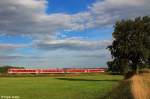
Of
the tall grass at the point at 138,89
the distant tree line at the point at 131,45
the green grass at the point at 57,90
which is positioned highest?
the distant tree line at the point at 131,45

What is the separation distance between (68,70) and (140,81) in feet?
407

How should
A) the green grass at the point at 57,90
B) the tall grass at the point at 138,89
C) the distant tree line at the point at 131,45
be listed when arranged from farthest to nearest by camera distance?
the distant tree line at the point at 131,45
the green grass at the point at 57,90
the tall grass at the point at 138,89

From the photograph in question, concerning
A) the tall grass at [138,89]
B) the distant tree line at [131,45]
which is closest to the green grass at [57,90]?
the tall grass at [138,89]

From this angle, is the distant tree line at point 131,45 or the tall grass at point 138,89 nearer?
the tall grass at point 138,89

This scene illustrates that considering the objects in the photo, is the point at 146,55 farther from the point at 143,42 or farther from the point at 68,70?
the point at 68,70

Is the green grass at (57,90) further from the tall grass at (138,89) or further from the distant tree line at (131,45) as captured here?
the distant tree line at (131,45)

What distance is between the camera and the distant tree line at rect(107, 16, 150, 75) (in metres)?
81.8

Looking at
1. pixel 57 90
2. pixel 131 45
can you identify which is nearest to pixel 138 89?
pixel 57 90

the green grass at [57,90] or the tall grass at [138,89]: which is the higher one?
the tall grass at [138,89]

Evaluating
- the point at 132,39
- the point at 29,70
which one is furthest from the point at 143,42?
the point at 29,70

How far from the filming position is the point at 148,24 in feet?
277

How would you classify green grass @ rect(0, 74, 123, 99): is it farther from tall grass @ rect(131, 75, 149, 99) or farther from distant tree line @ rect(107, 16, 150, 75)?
distant tree line @ rect(107, 16, 150, 75)

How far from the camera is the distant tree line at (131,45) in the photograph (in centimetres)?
→ 8175

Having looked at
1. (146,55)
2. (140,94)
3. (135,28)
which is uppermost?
(135,28)
